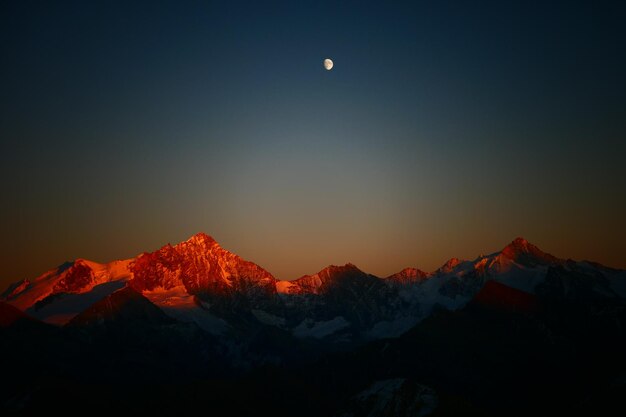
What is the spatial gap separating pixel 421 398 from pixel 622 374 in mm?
60394

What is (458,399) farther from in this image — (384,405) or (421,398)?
(384,405)

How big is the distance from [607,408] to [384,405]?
6068cm

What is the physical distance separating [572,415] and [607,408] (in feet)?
42.5

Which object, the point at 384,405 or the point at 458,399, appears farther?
the point at 384,405

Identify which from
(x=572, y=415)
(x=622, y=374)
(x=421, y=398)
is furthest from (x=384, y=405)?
(x=622, y=374)

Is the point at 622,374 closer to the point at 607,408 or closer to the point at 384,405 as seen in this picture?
the point at 607,408

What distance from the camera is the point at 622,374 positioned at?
19675cm

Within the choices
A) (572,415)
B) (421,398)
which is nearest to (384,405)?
(421,398)

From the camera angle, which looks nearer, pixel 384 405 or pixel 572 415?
pixel 572 415

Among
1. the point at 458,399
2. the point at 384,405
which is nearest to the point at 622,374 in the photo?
the point at 458,399

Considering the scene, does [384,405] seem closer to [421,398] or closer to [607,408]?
[421,398]

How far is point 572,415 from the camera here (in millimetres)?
185000

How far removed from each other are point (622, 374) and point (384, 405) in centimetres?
6968

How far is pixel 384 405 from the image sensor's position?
655ft
